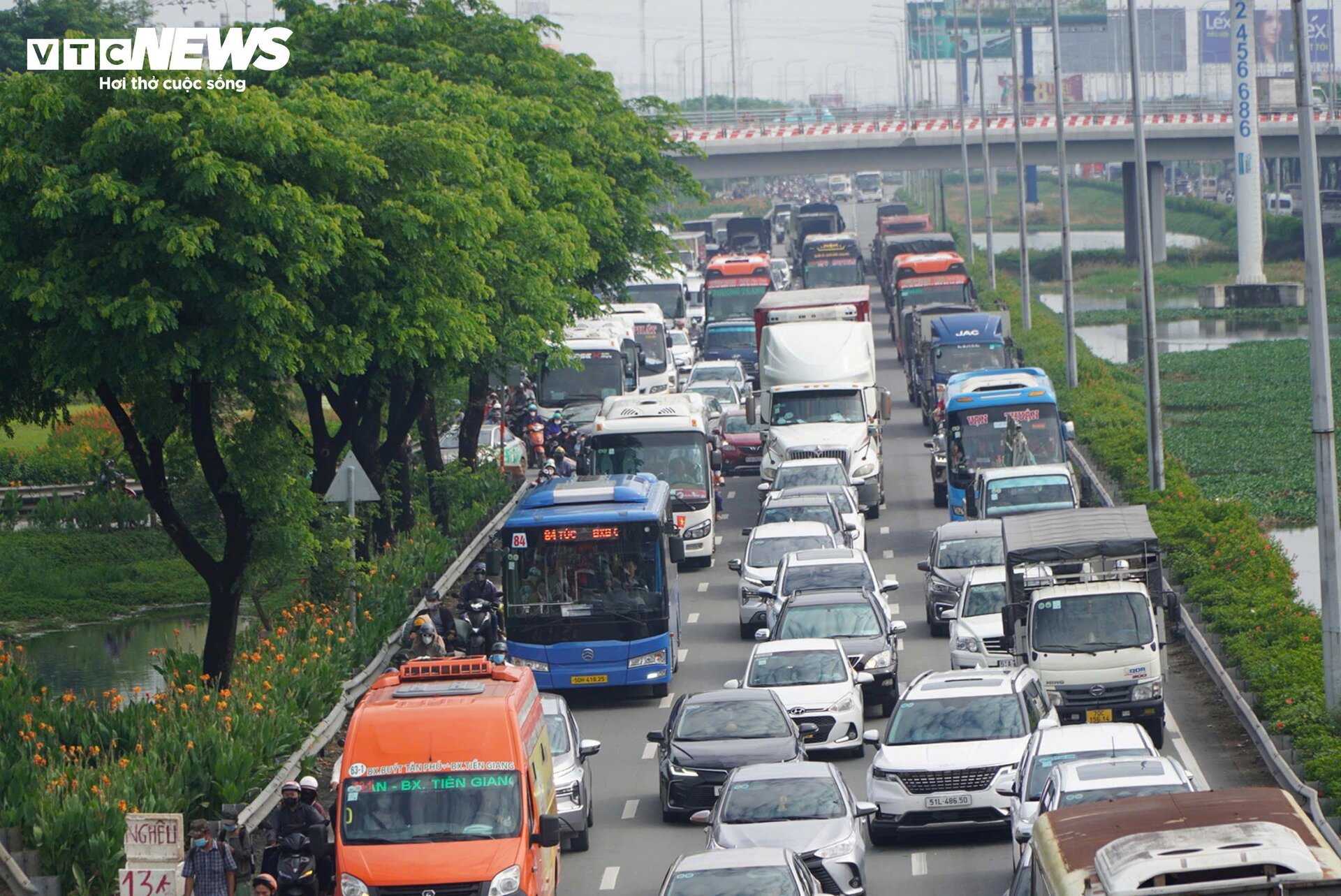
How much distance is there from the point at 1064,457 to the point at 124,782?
2371 centimetres

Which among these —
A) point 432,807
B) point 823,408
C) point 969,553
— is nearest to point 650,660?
point 969,553

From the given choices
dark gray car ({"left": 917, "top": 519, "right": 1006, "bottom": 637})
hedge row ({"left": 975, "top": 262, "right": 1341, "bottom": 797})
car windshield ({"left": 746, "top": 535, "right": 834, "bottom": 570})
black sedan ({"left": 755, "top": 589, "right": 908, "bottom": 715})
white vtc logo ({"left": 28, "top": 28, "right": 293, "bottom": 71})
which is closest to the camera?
hedge row ({"left": 975, "top": 262, "right": 1341, "bottom": 797})

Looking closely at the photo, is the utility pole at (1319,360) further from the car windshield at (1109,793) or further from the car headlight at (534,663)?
the car headlight at (534,663)

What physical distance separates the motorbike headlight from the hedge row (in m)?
7.40

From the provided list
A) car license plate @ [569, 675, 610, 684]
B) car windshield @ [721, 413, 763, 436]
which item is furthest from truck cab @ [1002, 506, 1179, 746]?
car windshield @ [721, 413, 763, 436]

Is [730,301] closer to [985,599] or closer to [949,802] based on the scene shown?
[985,599]

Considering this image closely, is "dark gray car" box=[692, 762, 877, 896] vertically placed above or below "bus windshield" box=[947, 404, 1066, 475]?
below

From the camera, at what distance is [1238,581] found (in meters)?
28.7

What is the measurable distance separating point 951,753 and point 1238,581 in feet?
34.3

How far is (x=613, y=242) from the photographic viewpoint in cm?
4747

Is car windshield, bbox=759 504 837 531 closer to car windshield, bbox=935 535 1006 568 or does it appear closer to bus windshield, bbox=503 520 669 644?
car windshield, bbox=935 535 1006 568

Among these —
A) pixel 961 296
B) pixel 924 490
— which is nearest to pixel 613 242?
pixel 924 490

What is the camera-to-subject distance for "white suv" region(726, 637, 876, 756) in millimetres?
23375

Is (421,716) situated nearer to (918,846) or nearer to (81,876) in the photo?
(81,876)
